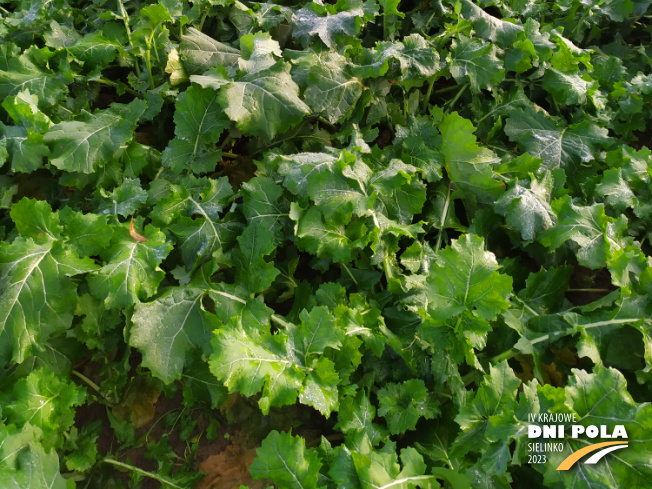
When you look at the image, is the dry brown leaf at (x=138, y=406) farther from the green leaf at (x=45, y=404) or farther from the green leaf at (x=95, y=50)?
the green leaf at (x=95, y=50)

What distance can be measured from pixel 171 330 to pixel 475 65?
2159 mm

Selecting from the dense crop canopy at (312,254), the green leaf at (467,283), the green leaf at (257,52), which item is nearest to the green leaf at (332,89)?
the dense crop canopy at (312,254)

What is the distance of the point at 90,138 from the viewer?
245cm

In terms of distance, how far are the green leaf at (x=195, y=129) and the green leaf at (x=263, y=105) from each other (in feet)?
0.52

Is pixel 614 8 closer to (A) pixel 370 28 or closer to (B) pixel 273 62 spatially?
(A) pixel 370 28

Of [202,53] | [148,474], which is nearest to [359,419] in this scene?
[148,474]

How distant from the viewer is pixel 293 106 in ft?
7.97

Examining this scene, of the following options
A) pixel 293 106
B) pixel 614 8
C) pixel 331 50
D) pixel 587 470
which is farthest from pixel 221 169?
pixel 614 8

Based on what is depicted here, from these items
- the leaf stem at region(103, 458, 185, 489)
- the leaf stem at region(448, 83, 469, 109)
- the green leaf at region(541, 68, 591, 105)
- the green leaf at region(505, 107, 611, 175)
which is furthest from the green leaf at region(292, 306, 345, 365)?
the green leaf at region(541, 68, 591, 105)

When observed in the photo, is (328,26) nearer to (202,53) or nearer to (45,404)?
(202,53)

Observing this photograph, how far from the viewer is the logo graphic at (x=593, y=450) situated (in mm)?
1698

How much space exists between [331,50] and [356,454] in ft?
6.70

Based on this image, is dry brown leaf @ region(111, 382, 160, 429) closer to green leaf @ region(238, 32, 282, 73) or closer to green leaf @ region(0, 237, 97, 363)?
green leaf @ region(0, 237, 97, 363)

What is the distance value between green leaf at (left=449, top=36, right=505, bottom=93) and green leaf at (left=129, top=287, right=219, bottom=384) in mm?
1879
